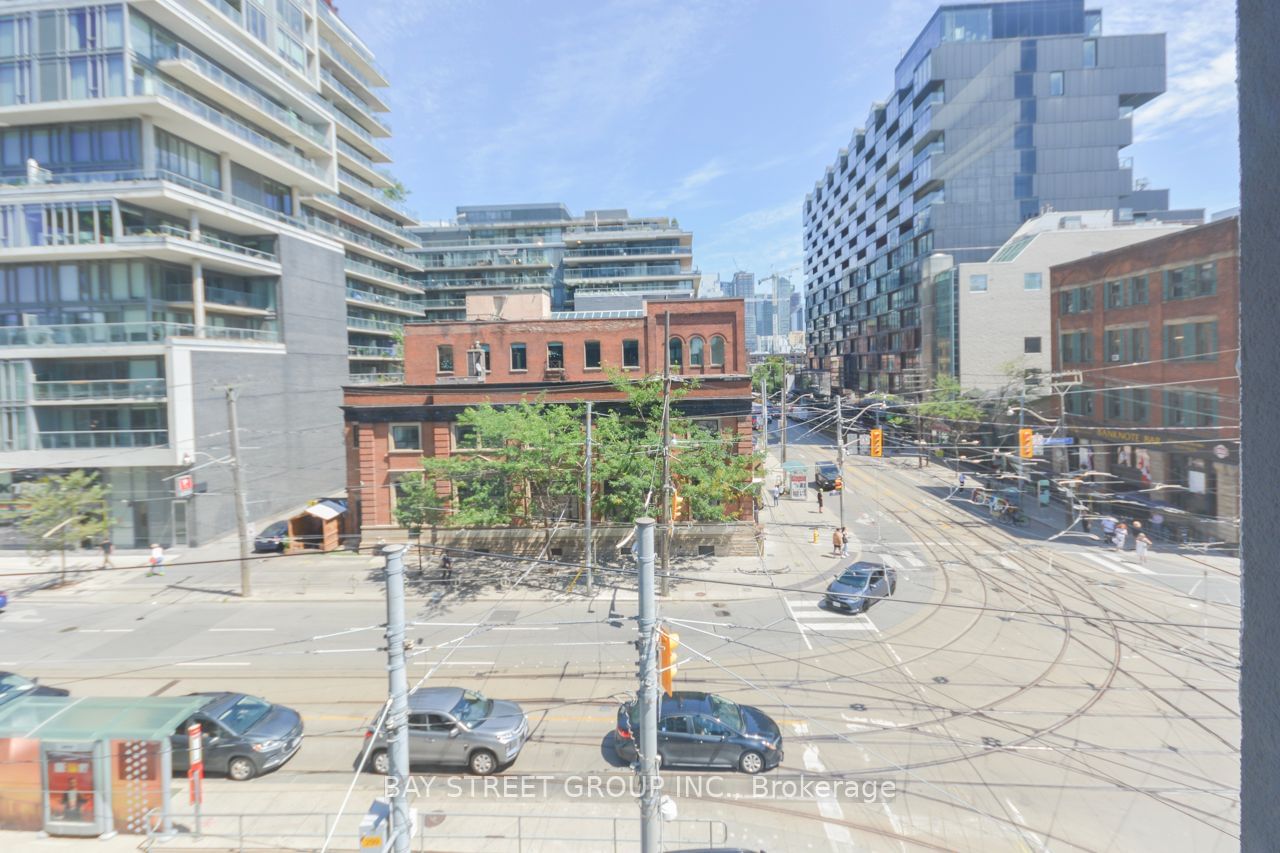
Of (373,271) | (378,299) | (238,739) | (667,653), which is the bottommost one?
(238,739)

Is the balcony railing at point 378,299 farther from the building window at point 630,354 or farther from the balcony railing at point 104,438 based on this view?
the building window at point 630,354

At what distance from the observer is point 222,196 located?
38.3m

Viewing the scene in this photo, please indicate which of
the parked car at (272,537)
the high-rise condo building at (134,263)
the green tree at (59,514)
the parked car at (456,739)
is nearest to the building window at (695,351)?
the high-rise condo building at (134,263)

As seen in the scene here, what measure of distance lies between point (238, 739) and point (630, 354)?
22.4 meters

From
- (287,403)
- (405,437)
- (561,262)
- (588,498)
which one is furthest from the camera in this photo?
(561,262)

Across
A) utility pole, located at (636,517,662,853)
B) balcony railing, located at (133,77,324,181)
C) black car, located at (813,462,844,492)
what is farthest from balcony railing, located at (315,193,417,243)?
utility pole, located at (636,517,662,853)

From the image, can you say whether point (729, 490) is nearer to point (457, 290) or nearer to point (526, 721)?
point (526, 721)

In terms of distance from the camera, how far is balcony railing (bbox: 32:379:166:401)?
33562mm

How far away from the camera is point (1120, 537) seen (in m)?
27.6

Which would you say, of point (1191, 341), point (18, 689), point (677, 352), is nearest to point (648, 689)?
point (18, 689)

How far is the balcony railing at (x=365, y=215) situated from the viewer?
51.7m

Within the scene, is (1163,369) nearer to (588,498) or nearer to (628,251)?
(588,498)

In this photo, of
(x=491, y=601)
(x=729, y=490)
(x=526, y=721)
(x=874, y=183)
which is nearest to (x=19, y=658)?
(x=491, y=601)

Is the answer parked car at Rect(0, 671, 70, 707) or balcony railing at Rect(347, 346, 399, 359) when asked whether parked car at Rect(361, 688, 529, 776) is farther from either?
balcony railing at Rect(347, 346, 399, 359)
